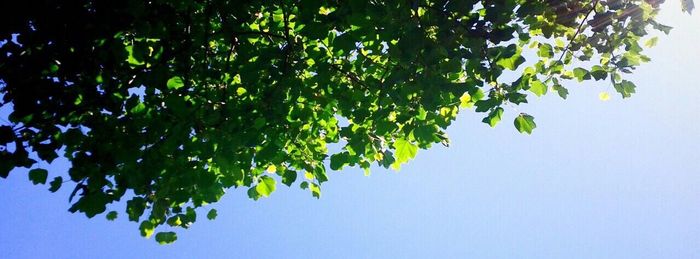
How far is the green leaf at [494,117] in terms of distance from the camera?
14.0 feet

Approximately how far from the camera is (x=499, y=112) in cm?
425

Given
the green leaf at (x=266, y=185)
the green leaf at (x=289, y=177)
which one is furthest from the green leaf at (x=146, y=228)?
the green leaf at (x=289, y=177)

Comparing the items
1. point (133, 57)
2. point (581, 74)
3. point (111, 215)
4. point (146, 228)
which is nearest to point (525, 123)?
point (581, 74)

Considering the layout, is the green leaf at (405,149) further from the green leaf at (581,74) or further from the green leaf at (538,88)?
the green leaf at (581,74)

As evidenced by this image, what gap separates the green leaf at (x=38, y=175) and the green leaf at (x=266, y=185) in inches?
79.5

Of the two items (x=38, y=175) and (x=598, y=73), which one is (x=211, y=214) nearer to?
(x=38, y=175)

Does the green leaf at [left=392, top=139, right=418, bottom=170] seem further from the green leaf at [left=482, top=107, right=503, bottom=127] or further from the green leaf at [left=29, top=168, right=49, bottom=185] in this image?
the green leaf at [left=29, top=168, right=49, bottom=185]

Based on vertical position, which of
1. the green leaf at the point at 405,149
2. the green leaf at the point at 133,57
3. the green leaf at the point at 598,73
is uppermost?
the green leaf at the point at 133,57

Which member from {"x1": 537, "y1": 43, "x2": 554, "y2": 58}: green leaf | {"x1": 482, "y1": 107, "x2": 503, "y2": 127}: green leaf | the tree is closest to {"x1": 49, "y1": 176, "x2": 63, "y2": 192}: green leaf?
the tree

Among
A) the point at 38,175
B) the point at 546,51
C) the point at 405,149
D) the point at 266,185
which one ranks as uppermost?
the point at 546,51

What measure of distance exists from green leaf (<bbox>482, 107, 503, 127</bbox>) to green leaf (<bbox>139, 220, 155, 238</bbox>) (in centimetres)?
378

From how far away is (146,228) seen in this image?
4859mm

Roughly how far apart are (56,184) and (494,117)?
14.2 feet

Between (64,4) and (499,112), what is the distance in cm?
414
